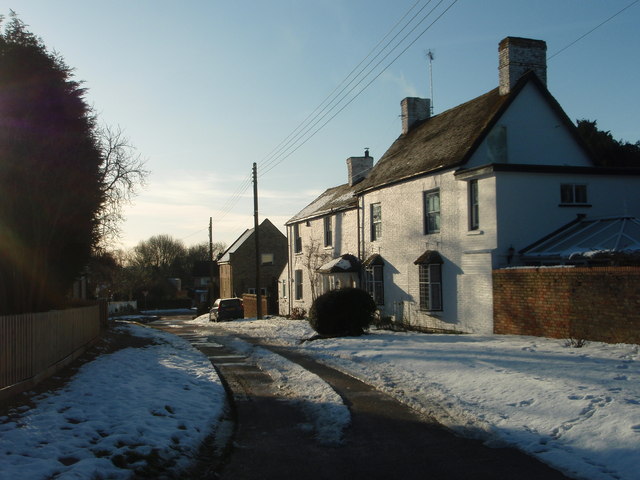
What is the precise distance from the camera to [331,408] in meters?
9.27

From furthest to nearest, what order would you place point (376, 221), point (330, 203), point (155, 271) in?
point (155, 271)
point (330, 203)
point (376, 221)

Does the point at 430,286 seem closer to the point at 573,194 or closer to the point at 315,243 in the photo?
the point at 573,194

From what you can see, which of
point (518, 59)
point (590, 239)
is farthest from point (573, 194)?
point (518, 59)

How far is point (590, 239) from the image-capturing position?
676 inches

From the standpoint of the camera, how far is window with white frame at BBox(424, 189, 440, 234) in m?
21.5

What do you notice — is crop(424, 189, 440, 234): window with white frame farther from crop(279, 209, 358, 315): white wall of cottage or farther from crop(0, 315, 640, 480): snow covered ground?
crop(0, 315, 640, 480): snow covered ground

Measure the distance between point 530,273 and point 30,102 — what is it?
14428 millimetres

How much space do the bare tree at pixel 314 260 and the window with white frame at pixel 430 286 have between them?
33.8ft

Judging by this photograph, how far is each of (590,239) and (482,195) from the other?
3467 millimetres

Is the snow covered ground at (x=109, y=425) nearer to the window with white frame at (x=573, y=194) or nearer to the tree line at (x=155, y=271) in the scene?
the window with white frame at (x=573, y=194)

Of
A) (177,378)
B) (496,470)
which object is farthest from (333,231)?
(496,470)

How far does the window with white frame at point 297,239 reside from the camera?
121 feet

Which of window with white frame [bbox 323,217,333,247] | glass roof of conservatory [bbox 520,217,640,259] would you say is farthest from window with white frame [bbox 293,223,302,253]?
glass roof of conservatory [bbox 520,217,640,259]

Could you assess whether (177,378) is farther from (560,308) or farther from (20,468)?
(560,308)
